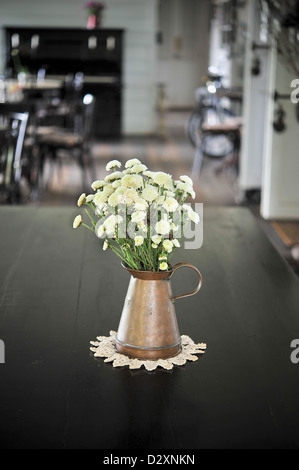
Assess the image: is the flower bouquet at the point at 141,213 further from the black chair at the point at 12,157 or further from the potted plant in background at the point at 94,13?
the potted plant in background at the point at 94,13

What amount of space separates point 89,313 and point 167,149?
27.4 ft

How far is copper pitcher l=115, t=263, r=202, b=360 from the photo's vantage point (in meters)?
1.52

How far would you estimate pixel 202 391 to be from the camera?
55.3 inches

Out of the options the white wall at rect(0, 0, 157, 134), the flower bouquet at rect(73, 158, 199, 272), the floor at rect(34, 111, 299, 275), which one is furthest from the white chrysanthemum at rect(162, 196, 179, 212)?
the white wall at rect(0, 0, 157, 134)

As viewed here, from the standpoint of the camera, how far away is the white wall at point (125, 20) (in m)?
11.4

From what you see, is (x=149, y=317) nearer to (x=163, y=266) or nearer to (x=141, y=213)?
(x=163, y=266)

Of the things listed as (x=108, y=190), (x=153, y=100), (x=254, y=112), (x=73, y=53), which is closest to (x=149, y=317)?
(x=108, y=190)

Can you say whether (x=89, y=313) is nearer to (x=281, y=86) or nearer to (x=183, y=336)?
(x=183, y=336)

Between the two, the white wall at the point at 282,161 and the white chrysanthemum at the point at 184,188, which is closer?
the white chrysanthemum at the point at 184,188

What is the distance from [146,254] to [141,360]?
0.21m

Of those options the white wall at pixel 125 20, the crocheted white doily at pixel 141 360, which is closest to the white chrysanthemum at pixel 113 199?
the crocheted white doily at pixel 141 360

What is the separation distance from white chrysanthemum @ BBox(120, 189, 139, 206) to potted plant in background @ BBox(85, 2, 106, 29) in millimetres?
10033

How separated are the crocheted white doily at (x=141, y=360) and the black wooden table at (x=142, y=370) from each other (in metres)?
0.02

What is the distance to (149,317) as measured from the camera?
59.6 inches
